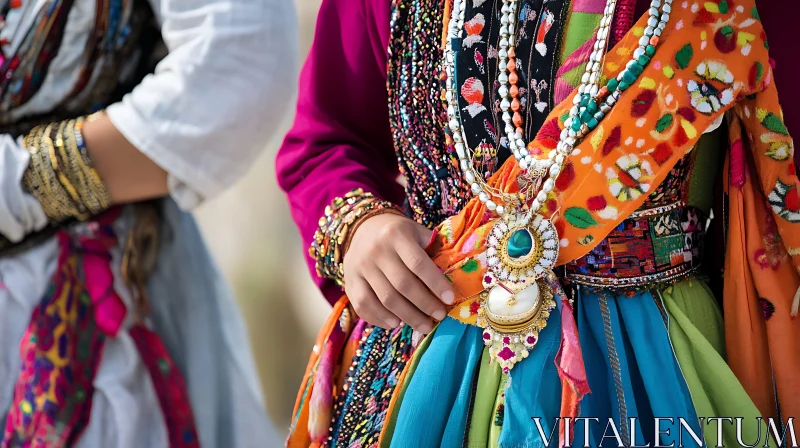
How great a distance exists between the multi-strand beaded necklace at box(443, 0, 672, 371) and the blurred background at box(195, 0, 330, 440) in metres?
1.15

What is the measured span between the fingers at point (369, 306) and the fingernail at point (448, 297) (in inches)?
2.5

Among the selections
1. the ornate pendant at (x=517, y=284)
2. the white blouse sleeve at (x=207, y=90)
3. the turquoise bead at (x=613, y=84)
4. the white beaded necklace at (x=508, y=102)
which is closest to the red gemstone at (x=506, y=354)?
the ornate pendant at (x=517, y=284)

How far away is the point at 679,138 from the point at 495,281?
0.55 feet

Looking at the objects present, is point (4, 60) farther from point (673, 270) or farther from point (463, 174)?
point (673, 270)

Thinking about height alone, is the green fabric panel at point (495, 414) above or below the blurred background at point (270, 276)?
above

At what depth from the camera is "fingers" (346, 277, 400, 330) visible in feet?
2.18

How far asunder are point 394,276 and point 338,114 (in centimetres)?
23

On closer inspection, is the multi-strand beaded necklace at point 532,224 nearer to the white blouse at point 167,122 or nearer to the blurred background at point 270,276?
the white blouse at point 167,122

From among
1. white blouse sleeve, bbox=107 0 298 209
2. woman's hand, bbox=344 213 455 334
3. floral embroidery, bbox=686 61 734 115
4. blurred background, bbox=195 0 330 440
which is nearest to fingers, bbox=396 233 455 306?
woman's hand, bbox=344 213 455 334

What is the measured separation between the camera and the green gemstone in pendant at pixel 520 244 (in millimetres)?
575

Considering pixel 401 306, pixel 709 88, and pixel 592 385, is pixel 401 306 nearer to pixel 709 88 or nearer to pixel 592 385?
pixel 592 385

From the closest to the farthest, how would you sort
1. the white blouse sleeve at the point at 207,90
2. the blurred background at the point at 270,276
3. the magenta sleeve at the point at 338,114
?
the magenta sleeve at the point at 338,114
the white blouse sleeve at the point at 207,90
the blurred background at the point at 270,276

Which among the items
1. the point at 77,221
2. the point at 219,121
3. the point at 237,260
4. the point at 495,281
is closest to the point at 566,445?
the point at 495,281

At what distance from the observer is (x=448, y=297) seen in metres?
0.61
